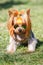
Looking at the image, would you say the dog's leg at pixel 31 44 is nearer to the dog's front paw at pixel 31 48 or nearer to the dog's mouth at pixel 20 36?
the dog's front paw at pixel 31 48

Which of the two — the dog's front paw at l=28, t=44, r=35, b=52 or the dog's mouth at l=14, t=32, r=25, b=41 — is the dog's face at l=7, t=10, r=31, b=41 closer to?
the dog's mouth at l=14, t=32, r=25, b=41

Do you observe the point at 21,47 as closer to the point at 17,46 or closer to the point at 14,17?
the point at 17,46

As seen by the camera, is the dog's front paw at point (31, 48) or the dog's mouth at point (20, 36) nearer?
the dog's mouth at point (20, 36)

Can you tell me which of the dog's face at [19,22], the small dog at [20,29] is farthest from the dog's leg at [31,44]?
the dog's face at [19,22]

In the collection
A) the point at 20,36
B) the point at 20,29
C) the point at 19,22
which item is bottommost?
the point at 20,36

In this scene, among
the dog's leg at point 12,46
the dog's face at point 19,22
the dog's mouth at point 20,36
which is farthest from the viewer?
the dog's leg at point 12,46

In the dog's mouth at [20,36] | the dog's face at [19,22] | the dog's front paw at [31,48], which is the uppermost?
the dog's face at [19,22]

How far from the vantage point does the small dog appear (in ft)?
23.2

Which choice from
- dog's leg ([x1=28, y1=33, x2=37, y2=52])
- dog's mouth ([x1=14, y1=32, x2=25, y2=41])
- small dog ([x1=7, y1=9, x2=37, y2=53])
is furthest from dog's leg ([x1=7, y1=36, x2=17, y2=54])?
dog's leg ([x1=28, y1=33, x2=37, y2=52])

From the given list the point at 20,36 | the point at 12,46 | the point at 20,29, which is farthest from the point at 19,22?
the point at 12,46

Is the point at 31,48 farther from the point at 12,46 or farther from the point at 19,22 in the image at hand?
the point at 19,22

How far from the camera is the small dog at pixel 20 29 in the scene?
708 centimetres

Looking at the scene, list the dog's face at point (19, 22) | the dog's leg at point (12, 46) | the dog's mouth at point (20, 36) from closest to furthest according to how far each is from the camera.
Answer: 1. the dog's face at point (19, 22)
2. the dog's mouth at point (20, 36)
3. the dog's leg at point (12, 46)

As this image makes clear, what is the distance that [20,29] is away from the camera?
7090 millimetres
